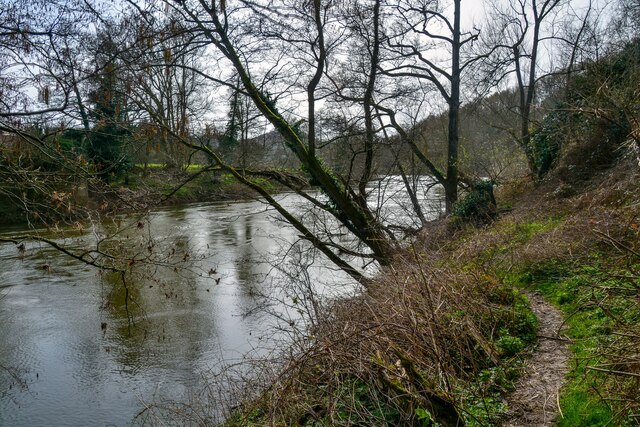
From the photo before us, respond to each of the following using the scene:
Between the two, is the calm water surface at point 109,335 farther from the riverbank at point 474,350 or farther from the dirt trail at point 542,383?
the dirt trail at point 542,383

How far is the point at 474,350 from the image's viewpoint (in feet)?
18.2

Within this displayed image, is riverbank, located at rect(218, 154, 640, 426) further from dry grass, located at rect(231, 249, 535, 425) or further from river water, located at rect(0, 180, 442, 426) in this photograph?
river water, located at rect(0, 180, 442, 426)

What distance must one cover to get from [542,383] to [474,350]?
33.4 inches

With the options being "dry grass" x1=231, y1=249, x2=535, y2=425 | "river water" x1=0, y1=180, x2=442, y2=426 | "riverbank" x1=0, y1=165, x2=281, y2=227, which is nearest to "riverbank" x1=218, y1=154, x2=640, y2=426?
"dry grass" x1=231, y1=249, x2=535, y2=425

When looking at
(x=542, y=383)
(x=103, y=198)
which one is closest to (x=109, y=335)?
(x=103, y=198)

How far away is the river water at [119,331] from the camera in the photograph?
8.80 metres

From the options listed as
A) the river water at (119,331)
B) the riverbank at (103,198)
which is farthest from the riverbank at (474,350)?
the riverbank at (103,198)

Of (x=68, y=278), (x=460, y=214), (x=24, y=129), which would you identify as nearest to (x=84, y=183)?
(x=24, y=129)

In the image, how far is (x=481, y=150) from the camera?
88.2ft

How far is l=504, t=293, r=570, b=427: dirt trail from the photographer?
433cm

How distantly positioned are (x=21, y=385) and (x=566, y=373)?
903 cm

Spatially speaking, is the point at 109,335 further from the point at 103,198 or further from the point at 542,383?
the point at 542,383

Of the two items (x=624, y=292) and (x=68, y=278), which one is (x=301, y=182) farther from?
(x=624, y=292)

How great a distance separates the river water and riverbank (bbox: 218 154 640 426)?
2.63 m
